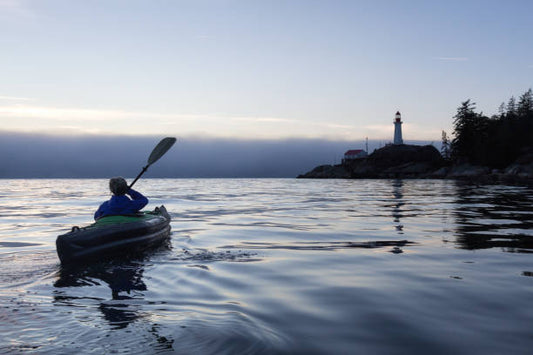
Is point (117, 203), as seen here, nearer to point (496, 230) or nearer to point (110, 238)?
point (110, 238)

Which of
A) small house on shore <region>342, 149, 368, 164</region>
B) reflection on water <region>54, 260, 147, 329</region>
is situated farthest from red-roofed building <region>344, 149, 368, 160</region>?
reflection on water <region>54, 260, 147, 329</region>

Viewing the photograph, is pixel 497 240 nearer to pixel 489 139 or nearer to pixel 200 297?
pixel 200 297

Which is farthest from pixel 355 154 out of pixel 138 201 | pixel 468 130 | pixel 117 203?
pixel 117 203

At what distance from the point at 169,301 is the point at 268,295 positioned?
1.39 metres

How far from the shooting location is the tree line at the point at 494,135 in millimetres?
84125

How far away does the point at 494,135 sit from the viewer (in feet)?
290

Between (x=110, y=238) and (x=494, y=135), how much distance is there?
94.4 meters

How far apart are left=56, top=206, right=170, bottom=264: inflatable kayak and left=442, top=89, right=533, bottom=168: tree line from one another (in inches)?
3452

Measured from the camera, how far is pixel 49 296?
6098mm

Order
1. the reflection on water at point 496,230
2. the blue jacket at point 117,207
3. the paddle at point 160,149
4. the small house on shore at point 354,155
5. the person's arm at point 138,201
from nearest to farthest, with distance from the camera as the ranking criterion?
the blue jacket at point 117,207, the person's arm at point 138,201, the reflection on water at point 496,230, the paddle at point 160,149, the small house on shore at point 354,155

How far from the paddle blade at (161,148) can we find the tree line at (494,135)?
8371 cm

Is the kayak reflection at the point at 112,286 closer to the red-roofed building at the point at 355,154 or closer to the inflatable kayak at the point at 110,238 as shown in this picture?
the inflatable kayak at the point at 110,238

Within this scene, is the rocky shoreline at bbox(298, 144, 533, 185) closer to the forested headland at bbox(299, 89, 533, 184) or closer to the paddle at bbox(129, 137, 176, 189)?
the forested headland at bbox(299, 89, 533, 184)

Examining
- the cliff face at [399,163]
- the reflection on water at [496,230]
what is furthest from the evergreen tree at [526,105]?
the reflection on water at [496,230]
